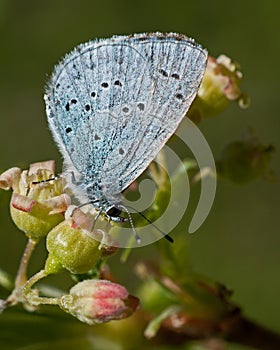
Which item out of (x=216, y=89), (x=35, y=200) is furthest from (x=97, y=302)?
(x=216, y=89)

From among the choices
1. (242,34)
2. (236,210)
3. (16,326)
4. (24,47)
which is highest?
(242,34)

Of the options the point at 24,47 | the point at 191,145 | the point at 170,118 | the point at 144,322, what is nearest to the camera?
the point at 170,118

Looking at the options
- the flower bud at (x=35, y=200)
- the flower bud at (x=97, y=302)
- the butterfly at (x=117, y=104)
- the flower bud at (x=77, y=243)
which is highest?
the butterfly at (x=117, y=104)

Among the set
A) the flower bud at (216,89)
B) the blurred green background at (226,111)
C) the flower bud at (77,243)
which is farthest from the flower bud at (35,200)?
the blurred green background at (226,111)

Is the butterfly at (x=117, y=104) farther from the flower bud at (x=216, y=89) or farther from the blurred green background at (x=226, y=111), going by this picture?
the blurred green background at (x=226, y=111)

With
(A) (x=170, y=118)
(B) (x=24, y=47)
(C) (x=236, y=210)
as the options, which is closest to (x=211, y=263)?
(C) (x=236, y=210)

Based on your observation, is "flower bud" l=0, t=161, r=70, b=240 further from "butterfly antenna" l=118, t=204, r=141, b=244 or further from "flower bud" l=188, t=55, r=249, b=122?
"flower bud" l=188, t=55, r=249, b=122

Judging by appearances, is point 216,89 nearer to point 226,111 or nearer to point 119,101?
point 119,101

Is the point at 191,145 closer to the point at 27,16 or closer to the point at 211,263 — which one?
the point at 211,263
